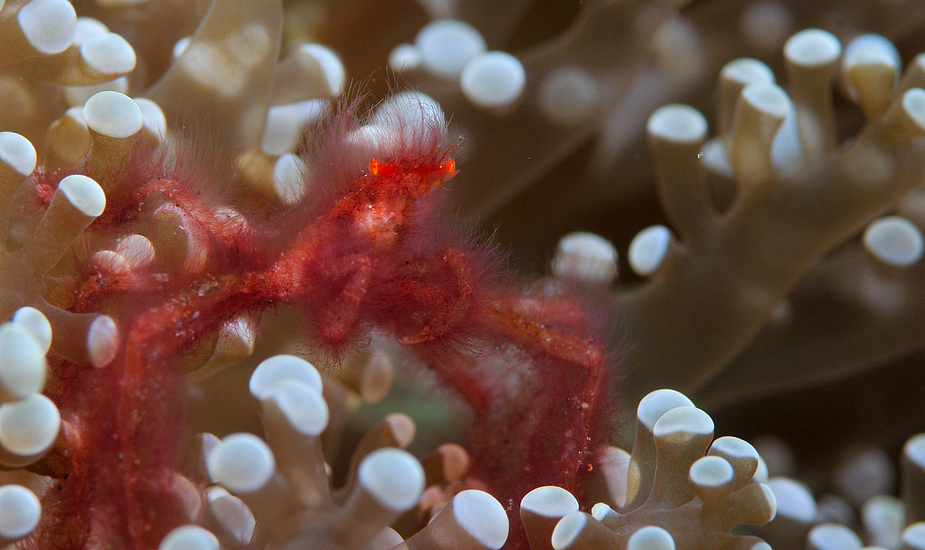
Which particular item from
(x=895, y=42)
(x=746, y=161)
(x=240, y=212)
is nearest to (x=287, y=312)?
(x=240, y=212)

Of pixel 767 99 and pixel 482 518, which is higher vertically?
pixel 767 99

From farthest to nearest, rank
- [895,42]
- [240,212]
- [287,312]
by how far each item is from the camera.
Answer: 1. [895,42]
2. [287,312]
3. [240,212]

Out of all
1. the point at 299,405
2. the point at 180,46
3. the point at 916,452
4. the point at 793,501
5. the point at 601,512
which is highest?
the point at 180,46

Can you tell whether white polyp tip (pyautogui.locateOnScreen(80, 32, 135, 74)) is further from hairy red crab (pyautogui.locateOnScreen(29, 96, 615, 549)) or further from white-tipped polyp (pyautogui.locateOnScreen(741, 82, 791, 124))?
white-tipped polyp (pyautogui.locateOnScreen(741, 82, 791, 124))

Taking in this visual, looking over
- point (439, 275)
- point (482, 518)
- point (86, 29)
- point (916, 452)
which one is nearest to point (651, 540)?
point (482, 518)

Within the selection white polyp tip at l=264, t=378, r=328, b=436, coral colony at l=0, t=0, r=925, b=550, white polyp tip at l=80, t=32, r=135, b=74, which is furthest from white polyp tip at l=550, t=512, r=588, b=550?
white polyp tip at l=80, t=32, r=135, b=74

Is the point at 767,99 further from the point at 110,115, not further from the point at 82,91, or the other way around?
the point at 82,91

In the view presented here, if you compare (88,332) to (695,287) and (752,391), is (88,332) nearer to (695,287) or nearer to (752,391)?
(695,287)
